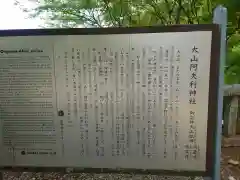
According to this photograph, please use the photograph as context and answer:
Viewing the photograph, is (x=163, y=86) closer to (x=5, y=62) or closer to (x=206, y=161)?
(x=206, y=161)

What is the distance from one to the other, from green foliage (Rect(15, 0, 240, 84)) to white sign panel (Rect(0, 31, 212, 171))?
2.20 metres

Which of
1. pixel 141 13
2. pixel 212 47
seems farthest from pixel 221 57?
pixel 141 13

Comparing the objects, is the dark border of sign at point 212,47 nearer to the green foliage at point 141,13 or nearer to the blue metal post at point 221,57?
the blue metal post at point 221,57

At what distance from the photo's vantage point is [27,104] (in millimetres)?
2410

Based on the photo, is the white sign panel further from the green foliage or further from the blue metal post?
the green foliage

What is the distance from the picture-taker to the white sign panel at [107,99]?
220cm

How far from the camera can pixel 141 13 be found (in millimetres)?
5176

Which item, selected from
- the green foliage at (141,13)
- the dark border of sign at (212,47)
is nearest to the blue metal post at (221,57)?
the dark border of sign at (212,47)

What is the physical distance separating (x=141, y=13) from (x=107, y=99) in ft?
10.6

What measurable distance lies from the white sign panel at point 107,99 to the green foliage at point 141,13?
7.22ft

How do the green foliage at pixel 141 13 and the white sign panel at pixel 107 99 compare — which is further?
the green foliage at pixel 141 13

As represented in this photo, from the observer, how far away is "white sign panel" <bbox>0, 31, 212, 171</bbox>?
2201mm

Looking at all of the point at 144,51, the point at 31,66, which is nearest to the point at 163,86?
the point at 144,51

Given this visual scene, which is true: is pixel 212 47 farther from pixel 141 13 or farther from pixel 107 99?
pixel 141 13
